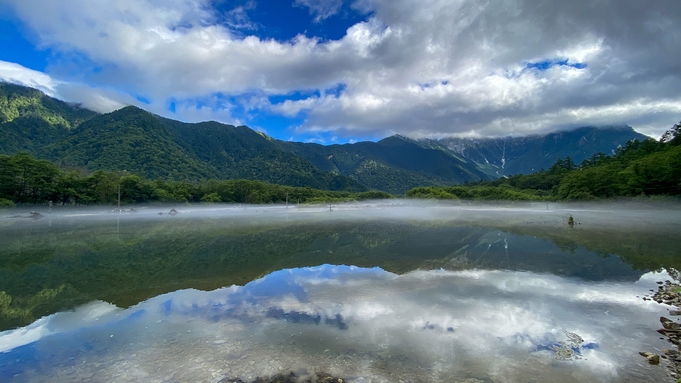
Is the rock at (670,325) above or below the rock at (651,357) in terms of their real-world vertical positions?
below

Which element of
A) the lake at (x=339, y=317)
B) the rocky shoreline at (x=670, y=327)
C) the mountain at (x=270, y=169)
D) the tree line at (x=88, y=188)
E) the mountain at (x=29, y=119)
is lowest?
the lake at (x=339, y=317)

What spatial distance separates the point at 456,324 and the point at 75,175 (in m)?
79.2

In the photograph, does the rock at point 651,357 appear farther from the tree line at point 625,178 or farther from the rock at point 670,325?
the tree line at point 625,178

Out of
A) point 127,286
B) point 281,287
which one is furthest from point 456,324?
point 127,286

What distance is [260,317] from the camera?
7613 mm

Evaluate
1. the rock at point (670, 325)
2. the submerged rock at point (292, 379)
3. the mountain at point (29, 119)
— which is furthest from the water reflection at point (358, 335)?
the mountain at point (29, 119)

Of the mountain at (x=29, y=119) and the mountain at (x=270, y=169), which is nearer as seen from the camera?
the mountain at (x=29, y=119)

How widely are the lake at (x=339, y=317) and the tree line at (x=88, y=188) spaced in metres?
50.7

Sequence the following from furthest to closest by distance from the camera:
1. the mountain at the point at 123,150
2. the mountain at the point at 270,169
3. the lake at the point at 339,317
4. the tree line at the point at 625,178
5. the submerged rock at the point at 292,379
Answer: the mountain at the point at 270,169
the mountain at the point at 123,150
the tree line at the point at 625,178
the lake at the point at 339,317
the submerged rock at the point at 292,379

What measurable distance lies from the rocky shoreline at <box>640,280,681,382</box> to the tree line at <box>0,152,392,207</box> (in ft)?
233

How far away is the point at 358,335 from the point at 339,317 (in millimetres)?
1145

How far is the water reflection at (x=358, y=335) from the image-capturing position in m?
5.12

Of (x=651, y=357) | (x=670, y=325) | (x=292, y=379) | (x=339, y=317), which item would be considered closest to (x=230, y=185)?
(x=339, y=317)

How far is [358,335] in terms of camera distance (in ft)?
21.5
